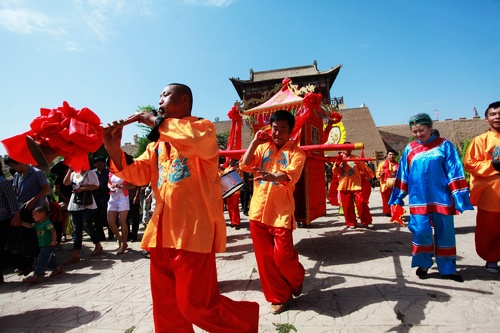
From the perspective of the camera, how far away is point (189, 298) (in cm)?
178

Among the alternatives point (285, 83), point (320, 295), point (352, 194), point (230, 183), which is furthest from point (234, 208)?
point (320, 295)

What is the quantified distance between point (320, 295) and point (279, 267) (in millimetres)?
675

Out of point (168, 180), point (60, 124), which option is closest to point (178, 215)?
point (168, 180)

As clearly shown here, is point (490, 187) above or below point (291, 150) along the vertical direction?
below

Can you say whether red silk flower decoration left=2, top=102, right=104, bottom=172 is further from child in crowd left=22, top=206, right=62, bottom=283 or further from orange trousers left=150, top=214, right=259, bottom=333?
child in crowd left=22, top=206, right=62, bottom=283

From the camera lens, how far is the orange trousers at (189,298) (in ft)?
5.89

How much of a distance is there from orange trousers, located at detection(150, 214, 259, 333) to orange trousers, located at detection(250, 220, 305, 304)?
2.49 ft

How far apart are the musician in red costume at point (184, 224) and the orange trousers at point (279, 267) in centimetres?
68

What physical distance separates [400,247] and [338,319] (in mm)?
2852

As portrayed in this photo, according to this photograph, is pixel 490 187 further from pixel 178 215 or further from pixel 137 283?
pixel 137 283

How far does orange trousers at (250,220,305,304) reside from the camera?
110 inches

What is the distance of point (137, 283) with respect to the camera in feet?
12.5

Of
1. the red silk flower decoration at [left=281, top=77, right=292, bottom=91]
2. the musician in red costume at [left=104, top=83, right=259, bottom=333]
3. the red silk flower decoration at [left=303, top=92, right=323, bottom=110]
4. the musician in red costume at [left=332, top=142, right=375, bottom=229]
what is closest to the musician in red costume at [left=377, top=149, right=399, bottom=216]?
the musician in red costume at [left=332, top=142, right=375, bottom=229]

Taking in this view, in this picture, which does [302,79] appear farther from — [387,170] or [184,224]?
[184,224]
